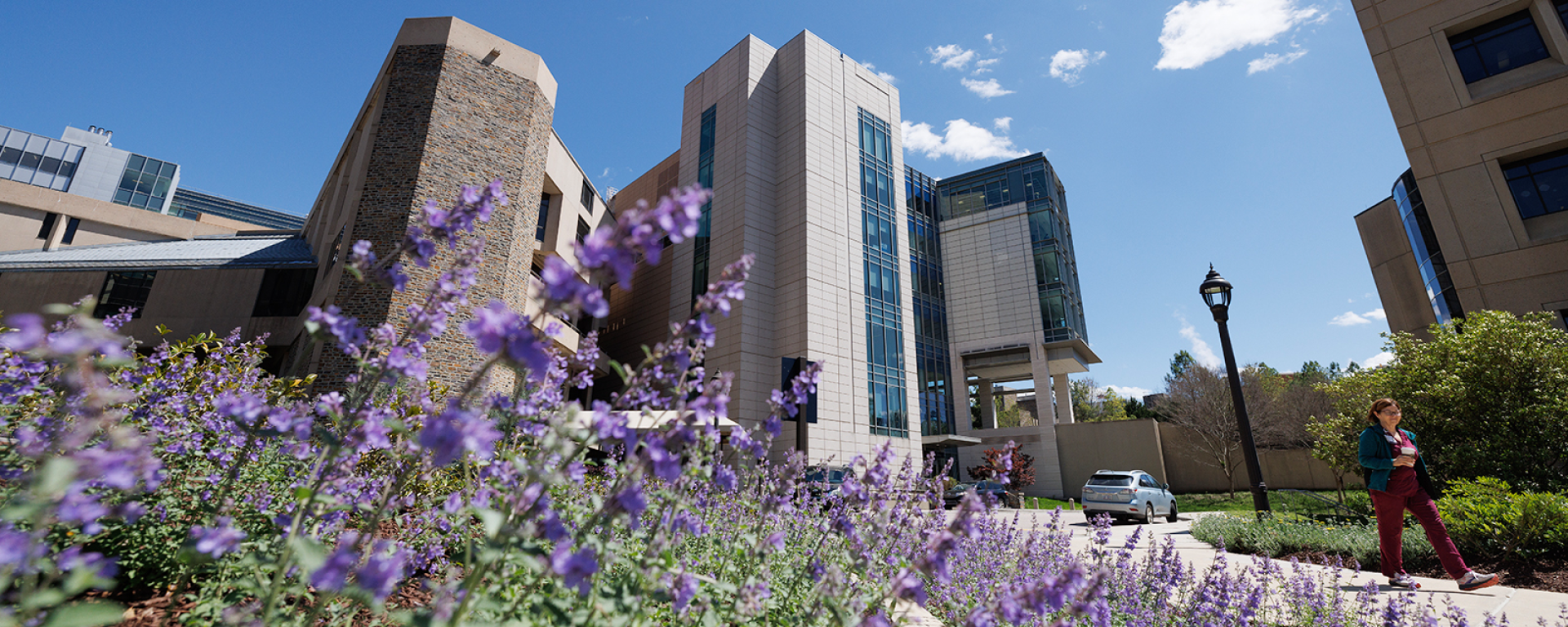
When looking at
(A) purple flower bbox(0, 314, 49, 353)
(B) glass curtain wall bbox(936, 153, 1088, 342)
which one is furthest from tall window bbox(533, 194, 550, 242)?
(B) glass curtain wall bbox(936, 153, 1088, 342)

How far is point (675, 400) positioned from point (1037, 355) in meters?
35.1

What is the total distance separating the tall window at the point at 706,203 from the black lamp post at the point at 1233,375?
20336mm

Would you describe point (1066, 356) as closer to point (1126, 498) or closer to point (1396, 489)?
point (1126, 498)

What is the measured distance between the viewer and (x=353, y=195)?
1738 centimetres

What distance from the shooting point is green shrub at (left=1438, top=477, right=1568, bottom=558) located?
655cm

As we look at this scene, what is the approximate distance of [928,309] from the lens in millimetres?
34531

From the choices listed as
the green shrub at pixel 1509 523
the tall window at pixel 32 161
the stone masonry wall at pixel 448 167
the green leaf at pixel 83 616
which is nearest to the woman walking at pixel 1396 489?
the green shrub at pixel 1509 523

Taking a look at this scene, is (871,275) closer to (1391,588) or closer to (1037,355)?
(1037,355)

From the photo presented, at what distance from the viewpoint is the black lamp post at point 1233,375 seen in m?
10.3

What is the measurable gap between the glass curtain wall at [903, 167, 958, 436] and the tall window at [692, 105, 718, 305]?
11.4 m

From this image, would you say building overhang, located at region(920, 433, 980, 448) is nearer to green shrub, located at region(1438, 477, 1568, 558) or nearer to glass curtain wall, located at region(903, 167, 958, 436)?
glass curtain wall, located at region(903, 167, 958, 436)

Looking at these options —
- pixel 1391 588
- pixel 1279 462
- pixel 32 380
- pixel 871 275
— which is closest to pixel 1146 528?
pixel 1391 588

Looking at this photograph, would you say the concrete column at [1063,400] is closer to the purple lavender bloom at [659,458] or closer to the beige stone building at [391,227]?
the beige stone building at [391,227]

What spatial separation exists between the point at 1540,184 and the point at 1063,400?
70.0 feet
